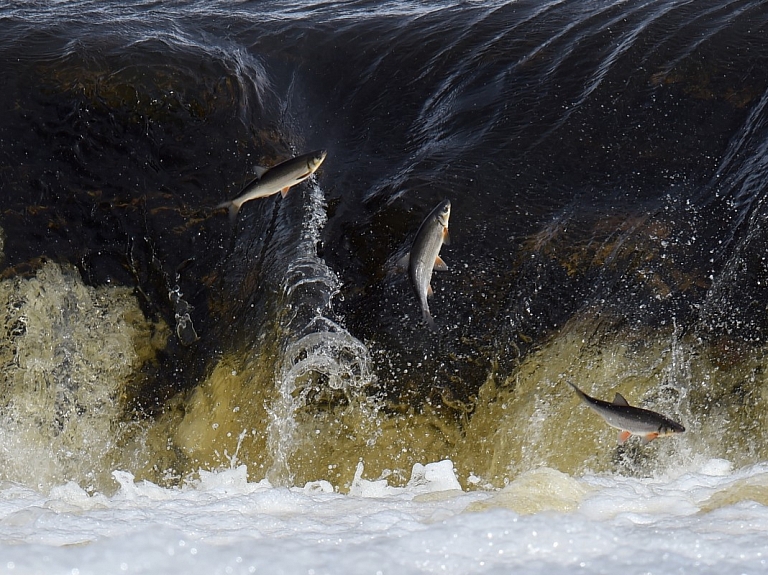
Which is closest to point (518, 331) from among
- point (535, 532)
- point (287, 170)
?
point (287, 170)

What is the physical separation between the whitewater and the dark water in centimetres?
107

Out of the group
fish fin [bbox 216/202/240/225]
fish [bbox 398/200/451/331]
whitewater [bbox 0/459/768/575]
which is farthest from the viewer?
fish fin [bbox 216/202/240/225]

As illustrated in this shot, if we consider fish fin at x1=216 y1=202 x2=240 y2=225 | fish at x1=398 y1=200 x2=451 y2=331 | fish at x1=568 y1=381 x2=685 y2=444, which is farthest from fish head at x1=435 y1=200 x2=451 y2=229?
fish fin at x1=216 y1=202 x2=240 y2=225

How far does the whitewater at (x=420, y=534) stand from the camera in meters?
2.27

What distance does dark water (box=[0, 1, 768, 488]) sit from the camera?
420cm

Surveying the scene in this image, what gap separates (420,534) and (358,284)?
1.97 meters

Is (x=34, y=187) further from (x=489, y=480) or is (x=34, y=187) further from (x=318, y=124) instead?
(x=489, y=480)

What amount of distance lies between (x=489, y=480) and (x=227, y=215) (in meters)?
1.88

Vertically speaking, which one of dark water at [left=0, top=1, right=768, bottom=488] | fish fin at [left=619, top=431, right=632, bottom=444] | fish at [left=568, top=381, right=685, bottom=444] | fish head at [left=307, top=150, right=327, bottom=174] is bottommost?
fish fin at [left=619, top=431, right=632, bottom=444]

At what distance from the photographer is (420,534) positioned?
8.12ft

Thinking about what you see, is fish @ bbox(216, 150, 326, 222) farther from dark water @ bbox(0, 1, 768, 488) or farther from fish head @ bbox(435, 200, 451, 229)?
fish head @ bbox(435, 200, 451, 229)

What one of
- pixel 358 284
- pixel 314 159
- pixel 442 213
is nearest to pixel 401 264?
pixel 358 284

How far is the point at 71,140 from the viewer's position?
14.7 feet

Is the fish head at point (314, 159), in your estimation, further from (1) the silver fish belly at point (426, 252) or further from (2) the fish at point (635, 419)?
(2) the fish at point (635, 419)
